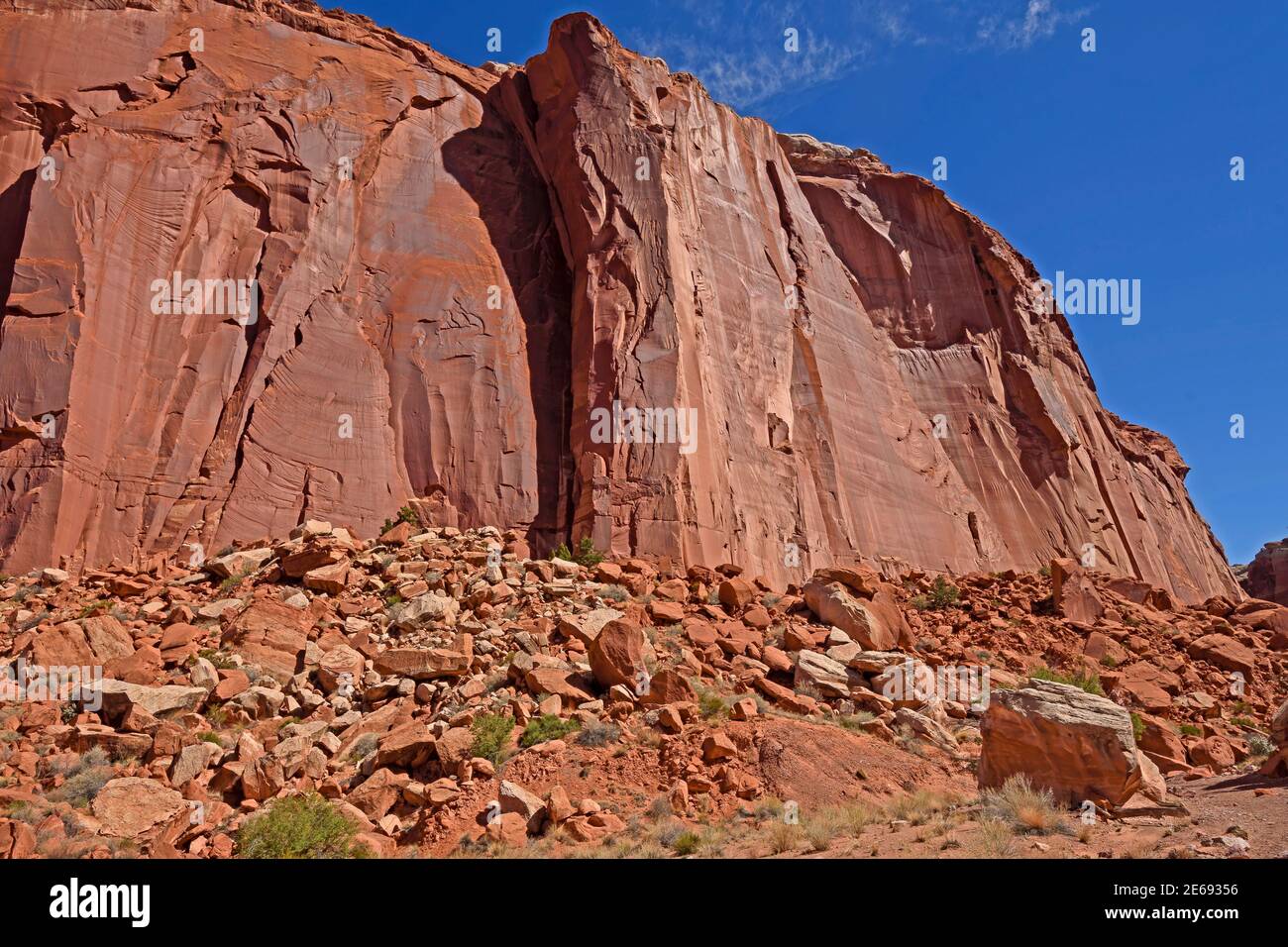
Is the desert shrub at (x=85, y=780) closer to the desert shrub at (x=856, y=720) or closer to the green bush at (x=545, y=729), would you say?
the green bush at (x=545, y=729)

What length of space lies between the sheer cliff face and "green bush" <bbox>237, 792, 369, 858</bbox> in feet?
37.6

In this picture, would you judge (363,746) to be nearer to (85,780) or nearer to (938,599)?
(85,780)

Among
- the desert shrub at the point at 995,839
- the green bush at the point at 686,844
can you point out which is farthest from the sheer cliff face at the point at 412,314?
the desert shrub at the point at 995,839

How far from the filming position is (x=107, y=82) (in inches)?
947

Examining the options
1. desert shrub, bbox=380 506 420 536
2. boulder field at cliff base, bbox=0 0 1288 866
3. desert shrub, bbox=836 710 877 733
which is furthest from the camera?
desert shrub, bbox=380 506 420 536

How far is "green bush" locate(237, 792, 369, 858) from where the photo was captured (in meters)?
9.06

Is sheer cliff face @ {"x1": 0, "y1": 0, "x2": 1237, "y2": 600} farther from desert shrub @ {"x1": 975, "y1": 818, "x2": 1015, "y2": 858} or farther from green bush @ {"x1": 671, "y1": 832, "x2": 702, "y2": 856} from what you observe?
desert shrub @ {"x1": 975, "y1": 818, "x2": 1015, "y2": 858}

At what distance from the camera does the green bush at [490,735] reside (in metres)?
11.3

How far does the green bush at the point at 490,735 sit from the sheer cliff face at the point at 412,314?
8929 millimetres

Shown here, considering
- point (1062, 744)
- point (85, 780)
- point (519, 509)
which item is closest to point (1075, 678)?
point (1062, 744)

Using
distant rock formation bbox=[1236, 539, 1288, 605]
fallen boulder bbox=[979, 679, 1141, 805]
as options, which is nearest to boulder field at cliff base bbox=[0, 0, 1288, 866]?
→ fallen boulder bbox=[979, 679, 1141, 805]

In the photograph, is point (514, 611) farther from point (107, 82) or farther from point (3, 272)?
point (107, 82)
